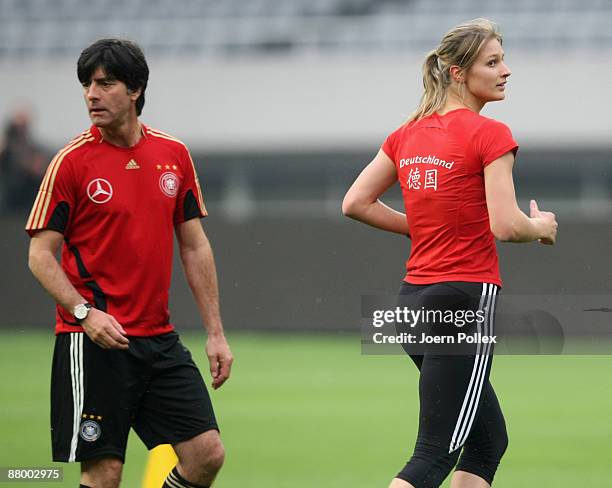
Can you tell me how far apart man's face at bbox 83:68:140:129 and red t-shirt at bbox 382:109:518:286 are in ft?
3.58

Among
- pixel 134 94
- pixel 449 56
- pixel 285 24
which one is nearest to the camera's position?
pixel 449 56

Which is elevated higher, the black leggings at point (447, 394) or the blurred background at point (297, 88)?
the blurred background at point (297, 88)

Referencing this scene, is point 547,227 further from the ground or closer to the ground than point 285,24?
closer to the ground

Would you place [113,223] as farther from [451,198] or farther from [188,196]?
[451,198]

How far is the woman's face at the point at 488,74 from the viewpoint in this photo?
15.0 ft

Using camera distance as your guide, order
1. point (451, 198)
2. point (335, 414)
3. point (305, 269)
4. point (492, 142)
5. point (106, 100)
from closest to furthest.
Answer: point (492, 142), point (451, 198), point (106, 100), point (335, 414), point (305, 269)

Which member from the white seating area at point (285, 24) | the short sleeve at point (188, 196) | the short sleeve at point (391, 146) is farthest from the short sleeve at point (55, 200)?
the white seating area at point (285, 24)

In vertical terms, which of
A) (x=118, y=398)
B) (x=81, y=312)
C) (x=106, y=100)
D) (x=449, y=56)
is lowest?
(x=118, y=398)

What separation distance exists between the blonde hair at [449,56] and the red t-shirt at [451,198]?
0.11m

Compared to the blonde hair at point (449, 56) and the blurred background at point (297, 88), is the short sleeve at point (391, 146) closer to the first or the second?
the blonde hair at point (449, 56)

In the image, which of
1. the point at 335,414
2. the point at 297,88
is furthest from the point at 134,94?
the point at 297,88

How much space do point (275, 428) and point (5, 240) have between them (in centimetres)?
678

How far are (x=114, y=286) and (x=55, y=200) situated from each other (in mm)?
391

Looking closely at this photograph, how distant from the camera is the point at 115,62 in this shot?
4.73m
